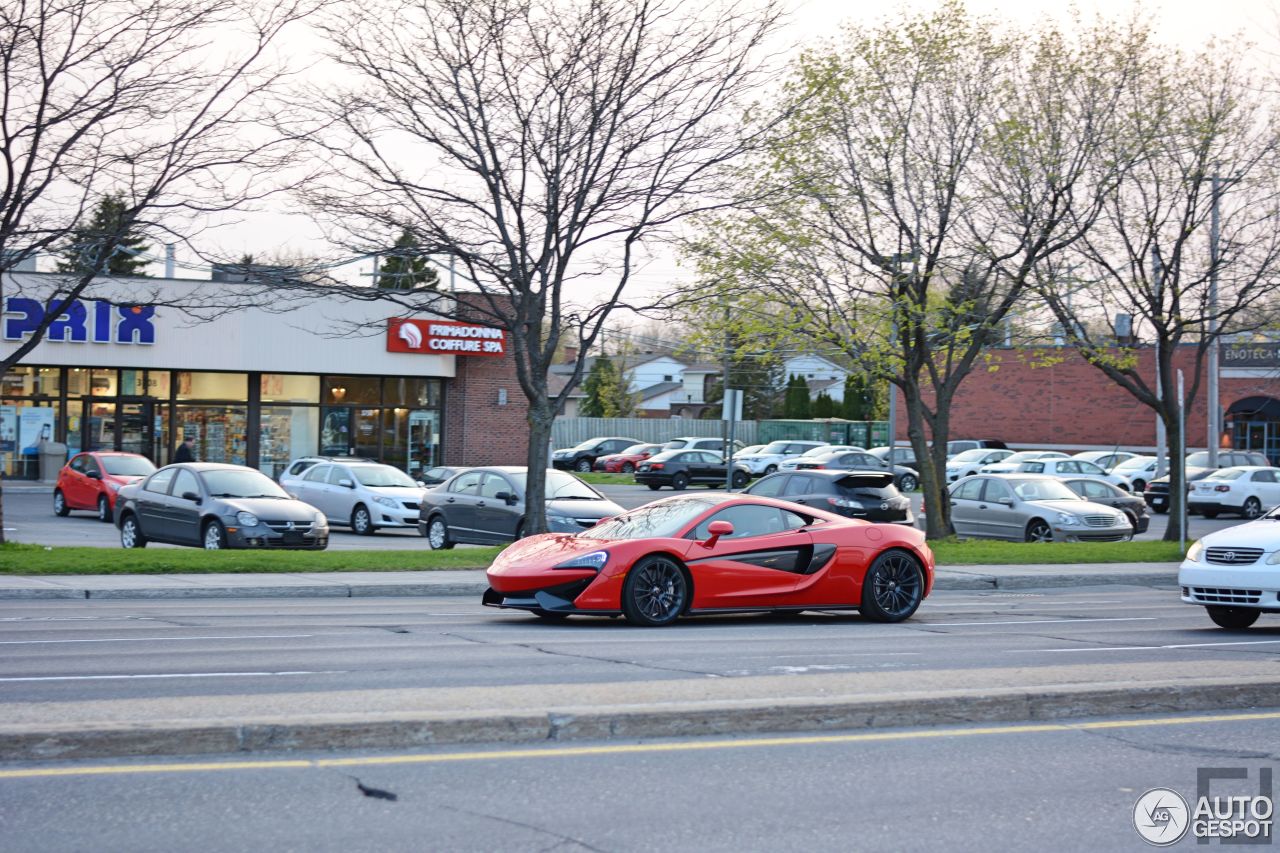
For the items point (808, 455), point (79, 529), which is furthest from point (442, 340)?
point (808, 455)

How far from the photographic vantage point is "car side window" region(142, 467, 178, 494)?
22.5 m

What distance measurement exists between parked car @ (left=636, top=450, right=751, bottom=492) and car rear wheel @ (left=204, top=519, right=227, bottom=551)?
27283 mm

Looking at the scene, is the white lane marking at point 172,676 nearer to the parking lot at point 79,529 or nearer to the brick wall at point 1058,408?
the parking lot at point 79,529

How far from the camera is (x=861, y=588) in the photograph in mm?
14492

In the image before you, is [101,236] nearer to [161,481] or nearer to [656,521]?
[161,481]

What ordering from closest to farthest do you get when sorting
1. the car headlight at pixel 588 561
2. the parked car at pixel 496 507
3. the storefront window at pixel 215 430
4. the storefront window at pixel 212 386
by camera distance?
the car headlight at pixel 588 561
the parked car at pixel 496 507
the storefront window at pixel 212 386
the storefront window at pixel 215 430

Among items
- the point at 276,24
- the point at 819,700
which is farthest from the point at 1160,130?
the point at 819,700

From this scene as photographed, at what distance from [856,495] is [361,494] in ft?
35.3

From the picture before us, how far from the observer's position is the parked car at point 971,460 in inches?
1970

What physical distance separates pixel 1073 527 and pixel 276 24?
17197 millimetres

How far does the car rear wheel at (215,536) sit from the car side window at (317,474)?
7.84m

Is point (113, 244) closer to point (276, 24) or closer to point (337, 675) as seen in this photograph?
point (276, 24)

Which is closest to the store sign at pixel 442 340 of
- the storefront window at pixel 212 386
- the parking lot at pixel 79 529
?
the storefront window at pixel 212 386

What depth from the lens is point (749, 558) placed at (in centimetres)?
1391
